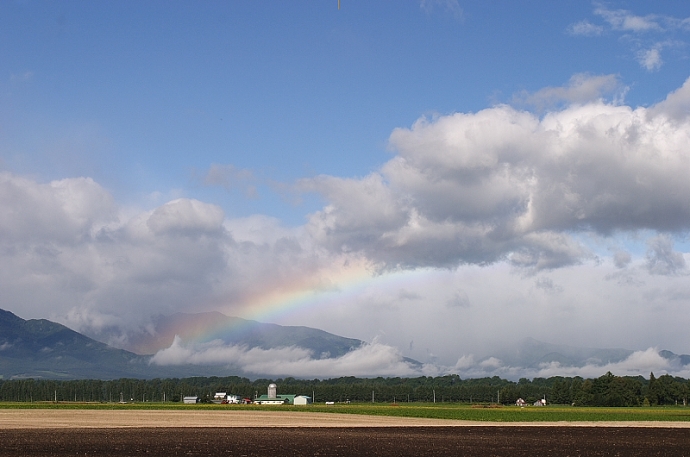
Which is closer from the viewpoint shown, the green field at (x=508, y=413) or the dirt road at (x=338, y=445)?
the dirt road at (x=338, y=445)

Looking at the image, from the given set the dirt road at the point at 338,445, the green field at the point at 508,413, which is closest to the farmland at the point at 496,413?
the green field at the point at 508,413

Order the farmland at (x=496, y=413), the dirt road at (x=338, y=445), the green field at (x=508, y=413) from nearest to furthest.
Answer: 1. the dirt road at (x=338, y=445)
2. the farmland at (x=496, y=413)
3. the green field at (x=508, y=413)

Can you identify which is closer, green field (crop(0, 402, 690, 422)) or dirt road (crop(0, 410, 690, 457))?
dirt road (crop(0, 410, 690, 457))

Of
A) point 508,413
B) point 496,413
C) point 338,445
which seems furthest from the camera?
point 496,413

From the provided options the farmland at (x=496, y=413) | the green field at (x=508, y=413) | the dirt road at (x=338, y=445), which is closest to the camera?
the dirt road at (x=338, y=445)

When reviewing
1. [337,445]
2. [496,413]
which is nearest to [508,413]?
[496,413]

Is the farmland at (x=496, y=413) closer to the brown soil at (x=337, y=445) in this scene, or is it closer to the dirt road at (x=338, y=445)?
the brown soil at (x=337, y=445)

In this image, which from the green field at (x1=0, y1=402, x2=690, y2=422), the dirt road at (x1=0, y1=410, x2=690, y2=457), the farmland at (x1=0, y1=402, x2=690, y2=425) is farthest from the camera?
the green field at (x1=0, y1=402, x2=690, y2=422)

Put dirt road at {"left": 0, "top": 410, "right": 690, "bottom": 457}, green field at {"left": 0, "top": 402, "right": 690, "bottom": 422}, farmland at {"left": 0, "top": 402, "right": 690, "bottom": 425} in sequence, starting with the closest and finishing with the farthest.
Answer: dirt road at {"left": 0, "top": 410, "right": 690, "bottom": 457}, farmland at {"left": 0, "top": 402, "right": 690, "bottom": 425}, green field at {"left": 0, "top": 402, "right": 690, "bottom": 422}

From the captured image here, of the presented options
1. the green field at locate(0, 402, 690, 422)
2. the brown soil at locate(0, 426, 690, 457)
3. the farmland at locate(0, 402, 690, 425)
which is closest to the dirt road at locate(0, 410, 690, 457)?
the brown soil at locate(0, 426, 690, 457)

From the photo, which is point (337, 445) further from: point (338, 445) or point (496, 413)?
point (496, 413)

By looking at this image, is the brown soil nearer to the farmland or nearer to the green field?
the farmland

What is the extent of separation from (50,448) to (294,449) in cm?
1592

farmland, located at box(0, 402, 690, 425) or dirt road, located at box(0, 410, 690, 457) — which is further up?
dirt road, located at box(0, 410, 690, 457)
